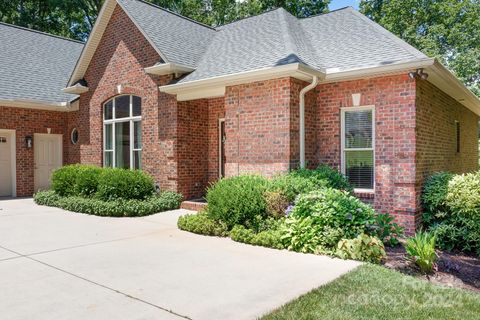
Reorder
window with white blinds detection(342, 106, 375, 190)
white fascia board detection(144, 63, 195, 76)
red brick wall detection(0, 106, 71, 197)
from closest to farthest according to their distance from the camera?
window with white blinds detection(342, 106, 375, 190)
white fascia board detection(144, 63, 195, 76)
red brick wall detection(0, 106, 71, 197)

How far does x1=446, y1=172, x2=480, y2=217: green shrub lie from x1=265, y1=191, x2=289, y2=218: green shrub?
3501 millimetres

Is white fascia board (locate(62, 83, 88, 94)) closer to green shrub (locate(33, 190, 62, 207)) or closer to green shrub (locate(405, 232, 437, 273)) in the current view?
green shrub (locate(33, 190, 62, 207))

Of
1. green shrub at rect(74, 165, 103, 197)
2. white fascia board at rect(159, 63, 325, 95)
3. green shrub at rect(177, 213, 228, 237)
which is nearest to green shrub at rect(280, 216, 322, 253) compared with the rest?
green shrub at rect(177, 213, 228, 237)

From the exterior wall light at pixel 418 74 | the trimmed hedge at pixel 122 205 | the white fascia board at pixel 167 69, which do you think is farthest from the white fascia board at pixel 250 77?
the trimmed hedge at pixel 122 205

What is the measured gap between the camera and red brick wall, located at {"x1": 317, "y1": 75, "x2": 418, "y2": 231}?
27.7ft

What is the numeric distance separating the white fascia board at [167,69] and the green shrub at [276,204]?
16.9ft

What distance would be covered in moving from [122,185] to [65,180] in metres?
2.84

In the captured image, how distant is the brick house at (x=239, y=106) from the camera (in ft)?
28.9

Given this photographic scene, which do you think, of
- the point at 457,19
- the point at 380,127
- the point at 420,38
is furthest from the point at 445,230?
the point at 457,19

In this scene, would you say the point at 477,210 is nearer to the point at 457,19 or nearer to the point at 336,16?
the point at 336,16

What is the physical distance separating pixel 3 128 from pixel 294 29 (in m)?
10.8

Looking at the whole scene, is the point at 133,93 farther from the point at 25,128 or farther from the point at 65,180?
the point at 25,128

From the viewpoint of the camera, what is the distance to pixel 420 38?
25594 millimetres

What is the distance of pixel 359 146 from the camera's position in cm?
934
